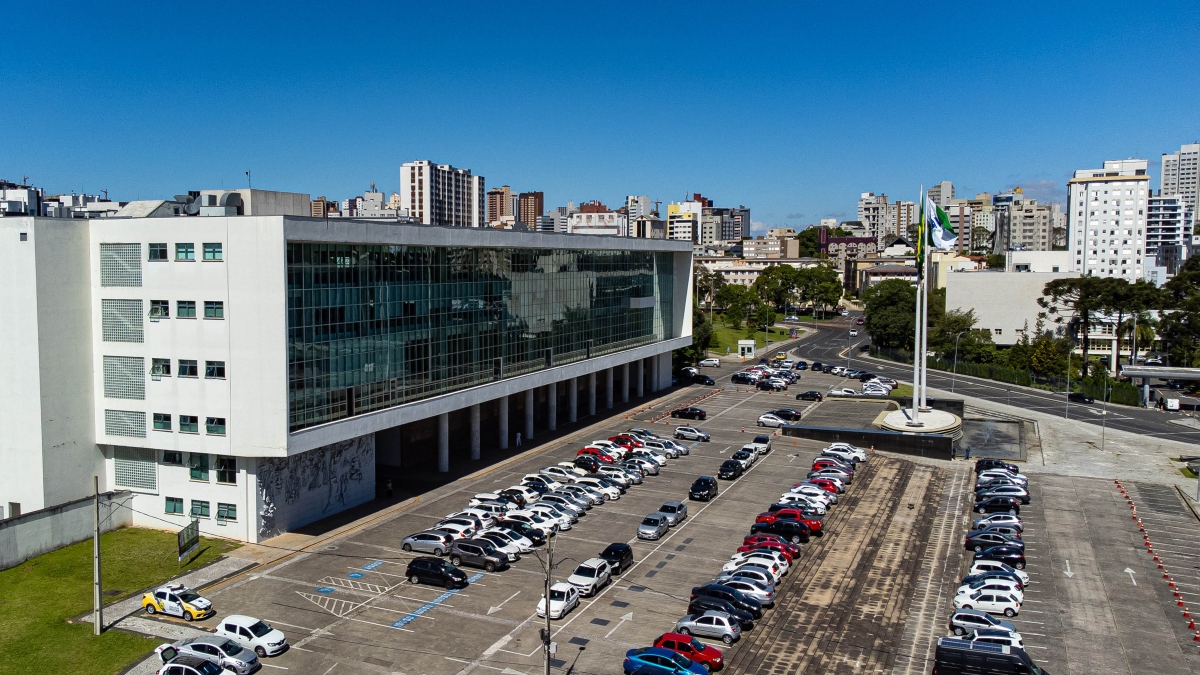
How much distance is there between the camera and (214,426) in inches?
1731

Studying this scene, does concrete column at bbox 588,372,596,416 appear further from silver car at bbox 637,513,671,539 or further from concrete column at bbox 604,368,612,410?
silver car at bbox 637,513,671,539

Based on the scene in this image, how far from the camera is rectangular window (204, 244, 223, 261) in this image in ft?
143

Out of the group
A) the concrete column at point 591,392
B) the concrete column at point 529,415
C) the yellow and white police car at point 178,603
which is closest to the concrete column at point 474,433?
the concrete column at point 529,415

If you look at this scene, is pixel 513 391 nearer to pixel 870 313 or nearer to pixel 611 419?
pixel 611 419

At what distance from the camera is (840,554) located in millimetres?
44062

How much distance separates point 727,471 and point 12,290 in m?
41.5

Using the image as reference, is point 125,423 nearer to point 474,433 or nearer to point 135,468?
point 135,468

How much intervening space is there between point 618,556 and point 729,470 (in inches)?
790

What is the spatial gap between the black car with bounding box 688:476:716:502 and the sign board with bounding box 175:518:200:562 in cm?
2694

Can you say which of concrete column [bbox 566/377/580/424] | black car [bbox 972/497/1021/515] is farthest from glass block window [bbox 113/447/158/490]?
black car [bbox 972/497/1021/515]

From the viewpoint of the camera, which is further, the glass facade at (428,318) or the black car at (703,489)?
the black car at (703,489)

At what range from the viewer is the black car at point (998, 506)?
51.5 meters

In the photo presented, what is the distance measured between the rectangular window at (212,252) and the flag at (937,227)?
51455 millimetres

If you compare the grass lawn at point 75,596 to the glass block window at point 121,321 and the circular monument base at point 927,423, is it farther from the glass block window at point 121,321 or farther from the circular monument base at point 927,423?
the circular monument base at point 927,423
